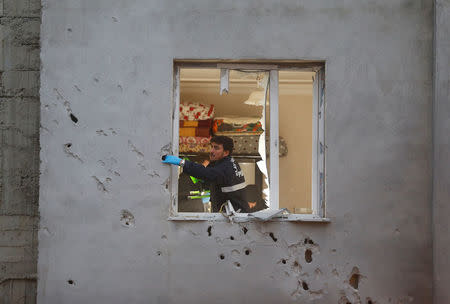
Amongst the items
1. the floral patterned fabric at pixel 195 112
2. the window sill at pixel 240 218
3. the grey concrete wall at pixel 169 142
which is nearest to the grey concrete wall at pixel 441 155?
the grey concrete wall at pixel 169 142

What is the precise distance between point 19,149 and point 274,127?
8.59 feet

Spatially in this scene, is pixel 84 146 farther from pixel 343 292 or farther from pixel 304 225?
pixel 343 292

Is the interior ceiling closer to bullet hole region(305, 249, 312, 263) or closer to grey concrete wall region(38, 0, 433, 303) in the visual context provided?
grey concrete wall region(38, 0, 433, 303)

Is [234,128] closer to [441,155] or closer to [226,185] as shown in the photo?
[226,185]

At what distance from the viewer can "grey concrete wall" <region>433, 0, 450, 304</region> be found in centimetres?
430

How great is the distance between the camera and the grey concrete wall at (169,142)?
451 centimetres

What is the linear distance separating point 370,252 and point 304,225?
66cm

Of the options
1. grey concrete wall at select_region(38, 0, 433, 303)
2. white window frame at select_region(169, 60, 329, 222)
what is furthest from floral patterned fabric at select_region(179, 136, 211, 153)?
grey concrete wall at select_region(38, 0, 433, 303)

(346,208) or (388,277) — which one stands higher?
(346,208)

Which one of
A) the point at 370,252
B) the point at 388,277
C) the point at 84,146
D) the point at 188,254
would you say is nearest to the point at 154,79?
the point at 84,146

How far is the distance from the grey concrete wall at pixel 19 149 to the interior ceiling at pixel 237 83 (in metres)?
1.70

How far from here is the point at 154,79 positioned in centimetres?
458

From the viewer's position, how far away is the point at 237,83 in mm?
6430

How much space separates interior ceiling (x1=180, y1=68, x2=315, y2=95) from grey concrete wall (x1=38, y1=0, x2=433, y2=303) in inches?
40.3
